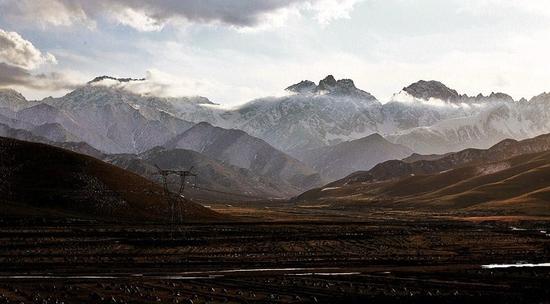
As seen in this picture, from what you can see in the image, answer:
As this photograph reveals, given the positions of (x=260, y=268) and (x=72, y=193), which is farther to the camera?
(x=72, y=193)

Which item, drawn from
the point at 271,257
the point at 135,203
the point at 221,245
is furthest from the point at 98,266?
the point at 135,203

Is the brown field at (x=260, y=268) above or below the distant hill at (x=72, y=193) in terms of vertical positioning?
below

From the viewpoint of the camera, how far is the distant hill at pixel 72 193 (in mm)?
164000

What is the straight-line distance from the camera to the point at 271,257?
8475 cm

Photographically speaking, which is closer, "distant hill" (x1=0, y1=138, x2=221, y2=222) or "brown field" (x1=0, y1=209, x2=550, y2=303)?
"brown field" (x1=0, y1=209, x2=550, y2=303)

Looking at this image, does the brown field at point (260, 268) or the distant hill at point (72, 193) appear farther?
the distant hill at point (72, 193)

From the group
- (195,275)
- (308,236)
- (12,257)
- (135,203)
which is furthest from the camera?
(135,203)

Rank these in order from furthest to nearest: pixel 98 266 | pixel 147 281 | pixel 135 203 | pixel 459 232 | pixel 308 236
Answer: pixel 135 203, pixel 459 232, pixel 308 236, pixel 98 266, pixel 147 281

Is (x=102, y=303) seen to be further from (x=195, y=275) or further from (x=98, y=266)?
(x=98, y=266)

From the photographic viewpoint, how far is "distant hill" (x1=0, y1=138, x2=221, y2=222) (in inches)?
6457

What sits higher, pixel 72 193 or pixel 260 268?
pixel 72 193

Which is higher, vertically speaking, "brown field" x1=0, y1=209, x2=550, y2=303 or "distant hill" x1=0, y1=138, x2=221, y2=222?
"distant hill" x1=0, y1=138, x2=221, y2=222

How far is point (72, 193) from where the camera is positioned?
174500mm

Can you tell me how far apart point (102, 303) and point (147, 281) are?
38.4 feet
